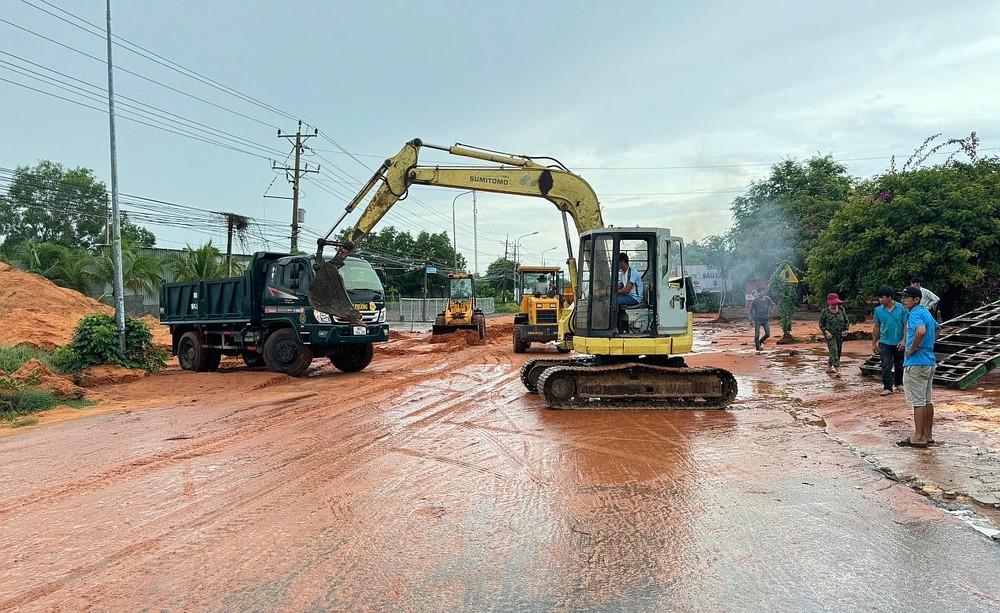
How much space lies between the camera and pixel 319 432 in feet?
26.9

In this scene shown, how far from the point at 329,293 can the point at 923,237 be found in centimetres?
1333

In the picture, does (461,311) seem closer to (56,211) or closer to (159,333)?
(159,333)

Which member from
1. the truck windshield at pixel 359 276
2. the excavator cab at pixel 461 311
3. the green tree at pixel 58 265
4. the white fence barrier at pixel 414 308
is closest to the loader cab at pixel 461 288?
the excavator cab at pixel 461 311

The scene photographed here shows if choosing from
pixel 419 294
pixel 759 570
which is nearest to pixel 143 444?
pixel 759 570

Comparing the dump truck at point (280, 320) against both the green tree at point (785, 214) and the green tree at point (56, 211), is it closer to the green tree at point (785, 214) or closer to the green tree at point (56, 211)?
the green tree at point (785, 214)

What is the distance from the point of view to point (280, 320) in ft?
46.5

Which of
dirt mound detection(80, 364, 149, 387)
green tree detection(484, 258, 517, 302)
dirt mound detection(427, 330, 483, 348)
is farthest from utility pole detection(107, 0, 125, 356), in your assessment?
green tree detection(484, 258, 517, 302)

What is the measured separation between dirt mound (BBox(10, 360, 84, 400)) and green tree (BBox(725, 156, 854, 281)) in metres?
29.0

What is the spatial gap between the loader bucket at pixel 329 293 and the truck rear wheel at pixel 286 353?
1316mm

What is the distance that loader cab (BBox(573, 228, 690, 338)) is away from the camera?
988cm

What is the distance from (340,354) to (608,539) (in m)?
11.5

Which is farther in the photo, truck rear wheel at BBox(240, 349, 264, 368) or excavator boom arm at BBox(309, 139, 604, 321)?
truck rear wheel at BBox(240, 349, 264, 368)

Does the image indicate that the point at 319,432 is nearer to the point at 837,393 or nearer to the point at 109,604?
the point at 109,604

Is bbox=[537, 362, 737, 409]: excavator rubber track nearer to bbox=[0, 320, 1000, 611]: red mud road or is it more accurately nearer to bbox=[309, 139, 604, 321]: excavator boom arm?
bbox=[0, 320, 1000, 611]: red mud road
